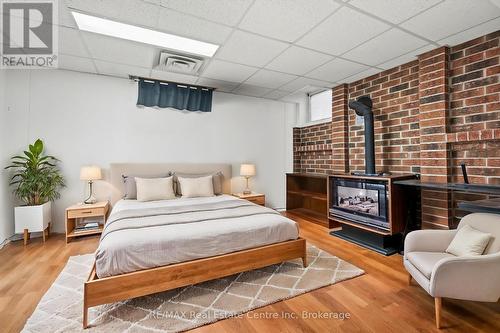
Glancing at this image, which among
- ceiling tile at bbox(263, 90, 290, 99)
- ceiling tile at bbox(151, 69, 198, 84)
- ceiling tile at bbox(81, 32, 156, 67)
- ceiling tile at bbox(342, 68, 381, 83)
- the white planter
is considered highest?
ceiling tile at bbox(263, 90, 290, 99)

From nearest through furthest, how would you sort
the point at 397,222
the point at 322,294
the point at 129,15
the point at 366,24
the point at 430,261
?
1. the point at 430,261
2. the point at 322,294
3. the point at 129,15
4. the point at 366,24
5. the point at 397,222

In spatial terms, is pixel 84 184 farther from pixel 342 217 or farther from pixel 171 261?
pixel 342 217

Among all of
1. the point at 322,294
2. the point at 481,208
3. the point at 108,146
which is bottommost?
the point at 322,294

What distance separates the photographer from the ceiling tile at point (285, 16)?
199cm

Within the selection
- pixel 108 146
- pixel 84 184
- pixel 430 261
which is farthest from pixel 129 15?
pixel 430 261

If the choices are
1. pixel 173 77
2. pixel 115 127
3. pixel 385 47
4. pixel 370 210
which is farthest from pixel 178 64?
pixel 370 210

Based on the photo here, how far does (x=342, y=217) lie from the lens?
11.4 feet

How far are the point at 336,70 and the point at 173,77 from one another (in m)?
2.66

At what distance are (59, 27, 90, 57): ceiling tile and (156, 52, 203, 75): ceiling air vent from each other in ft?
2.92

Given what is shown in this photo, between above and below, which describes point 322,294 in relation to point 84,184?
below

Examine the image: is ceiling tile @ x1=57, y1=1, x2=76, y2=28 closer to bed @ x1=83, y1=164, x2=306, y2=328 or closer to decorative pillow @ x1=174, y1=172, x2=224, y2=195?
bed @ x1=83, y1=164, x2=306, y2=328

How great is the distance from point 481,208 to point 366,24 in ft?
6.48

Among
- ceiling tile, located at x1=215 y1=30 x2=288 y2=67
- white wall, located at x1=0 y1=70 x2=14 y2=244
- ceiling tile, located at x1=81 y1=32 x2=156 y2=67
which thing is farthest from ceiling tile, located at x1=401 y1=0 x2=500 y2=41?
white wall, located at x1=0 y1=70 x2=14 y2=244

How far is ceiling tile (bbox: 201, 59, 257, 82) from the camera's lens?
3283mm
